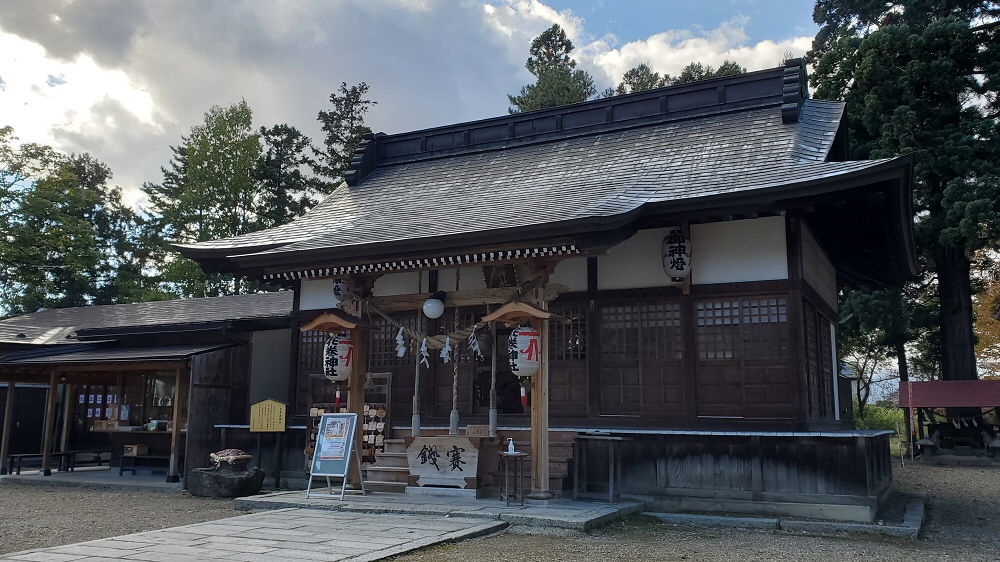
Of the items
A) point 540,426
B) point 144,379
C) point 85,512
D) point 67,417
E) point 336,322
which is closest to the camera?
point 540,426

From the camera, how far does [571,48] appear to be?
124ft

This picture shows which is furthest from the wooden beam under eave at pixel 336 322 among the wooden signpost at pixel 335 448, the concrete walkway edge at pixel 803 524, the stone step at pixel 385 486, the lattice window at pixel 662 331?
the concrete walkway edge at pixel 803 524

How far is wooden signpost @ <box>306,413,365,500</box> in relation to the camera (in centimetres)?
1023

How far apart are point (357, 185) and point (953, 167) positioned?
15.8 m

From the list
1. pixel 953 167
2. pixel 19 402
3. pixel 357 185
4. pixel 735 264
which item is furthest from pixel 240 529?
pixel 953 167

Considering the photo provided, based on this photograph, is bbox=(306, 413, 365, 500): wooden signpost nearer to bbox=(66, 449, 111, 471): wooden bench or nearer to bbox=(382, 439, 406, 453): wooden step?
bbox=(382, 439, 406, 453): wooden step

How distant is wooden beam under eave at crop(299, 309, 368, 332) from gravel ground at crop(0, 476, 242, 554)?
2818mm

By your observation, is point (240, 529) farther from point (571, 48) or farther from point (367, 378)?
point (571, 48)

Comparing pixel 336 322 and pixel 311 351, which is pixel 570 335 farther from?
pixel 311 351

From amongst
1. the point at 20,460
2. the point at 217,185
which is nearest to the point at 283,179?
the point at 217,185

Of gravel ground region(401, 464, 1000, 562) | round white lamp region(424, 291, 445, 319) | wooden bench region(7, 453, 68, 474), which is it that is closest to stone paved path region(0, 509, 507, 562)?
gravel ground region(401, 464, 1000, 562)

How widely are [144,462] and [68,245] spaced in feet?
44.0

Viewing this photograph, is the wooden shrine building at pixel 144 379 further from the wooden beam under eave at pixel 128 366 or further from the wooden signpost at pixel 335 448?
the wooden signpost at pixel 335 448

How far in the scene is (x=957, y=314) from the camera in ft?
70.4
